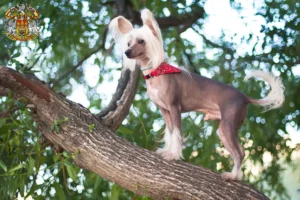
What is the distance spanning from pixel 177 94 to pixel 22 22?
130 centimetres

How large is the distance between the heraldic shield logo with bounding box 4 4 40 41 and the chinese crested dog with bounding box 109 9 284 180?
1038mm

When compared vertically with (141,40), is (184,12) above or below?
below

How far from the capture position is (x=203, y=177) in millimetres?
2754

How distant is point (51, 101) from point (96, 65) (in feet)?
6.52

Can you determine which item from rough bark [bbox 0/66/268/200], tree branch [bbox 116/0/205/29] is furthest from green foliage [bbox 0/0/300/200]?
rough bark [bbox 0/66/268/200]

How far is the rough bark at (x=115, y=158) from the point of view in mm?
2727

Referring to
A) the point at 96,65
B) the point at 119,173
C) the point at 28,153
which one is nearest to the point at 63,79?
the point at 96,65

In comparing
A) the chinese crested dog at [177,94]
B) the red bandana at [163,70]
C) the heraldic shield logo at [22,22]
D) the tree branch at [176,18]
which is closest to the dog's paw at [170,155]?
the chinese crested dog at [177,94]

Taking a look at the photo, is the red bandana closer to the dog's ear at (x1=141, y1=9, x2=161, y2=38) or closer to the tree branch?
the dog's ear at (x1=141, y1=9, x2=161, y2=38)

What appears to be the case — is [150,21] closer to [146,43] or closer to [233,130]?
[146,43]

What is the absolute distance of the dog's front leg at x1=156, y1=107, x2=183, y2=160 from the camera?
2723 mm

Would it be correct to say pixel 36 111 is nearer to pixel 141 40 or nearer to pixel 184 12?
pixel 141 40

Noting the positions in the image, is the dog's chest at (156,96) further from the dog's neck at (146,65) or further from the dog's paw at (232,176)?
the dog's paw at (232,176)

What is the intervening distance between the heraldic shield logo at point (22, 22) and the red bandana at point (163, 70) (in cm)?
111
